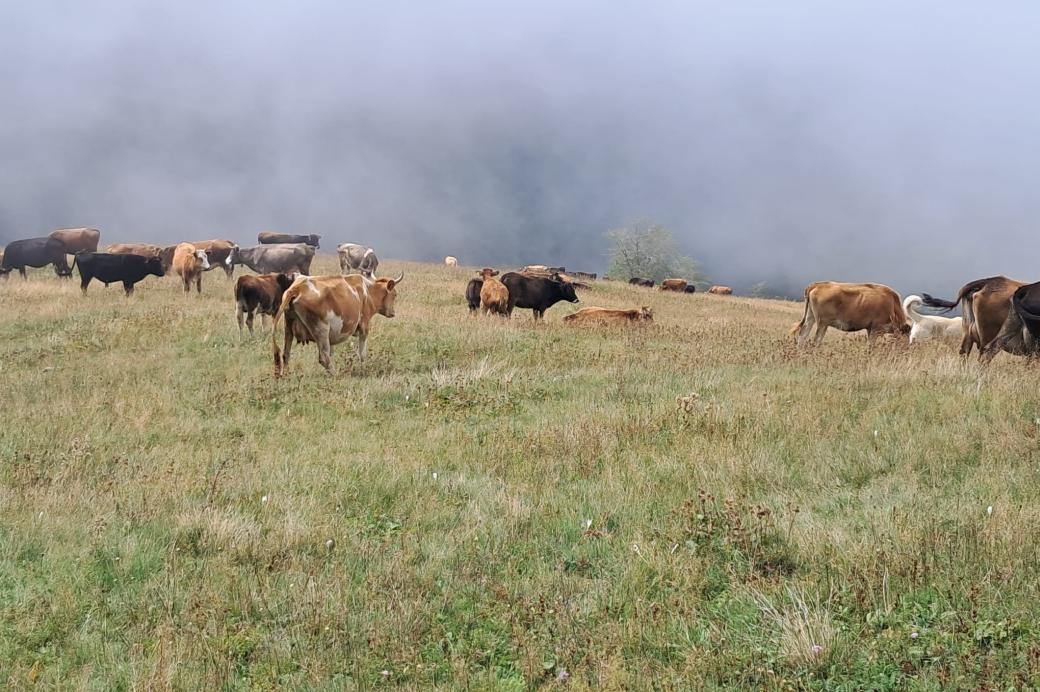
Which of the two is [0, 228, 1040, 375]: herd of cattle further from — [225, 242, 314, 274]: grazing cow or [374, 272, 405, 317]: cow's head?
[225, 242, 314, 274]: grazing cow

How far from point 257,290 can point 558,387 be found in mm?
9895

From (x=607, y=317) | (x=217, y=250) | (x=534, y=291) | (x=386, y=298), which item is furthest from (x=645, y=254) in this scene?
(x=386, y=298)

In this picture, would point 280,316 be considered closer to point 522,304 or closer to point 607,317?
point 607,317

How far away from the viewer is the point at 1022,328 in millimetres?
10445

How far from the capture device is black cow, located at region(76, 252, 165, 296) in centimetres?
2452

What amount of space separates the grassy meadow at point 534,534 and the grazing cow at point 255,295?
678 centimetres

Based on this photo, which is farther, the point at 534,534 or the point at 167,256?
the point at 167,256

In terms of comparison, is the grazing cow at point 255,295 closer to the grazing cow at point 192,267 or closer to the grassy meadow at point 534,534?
the grassy meadow at point 534,534

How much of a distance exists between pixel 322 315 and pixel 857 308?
1166 cm

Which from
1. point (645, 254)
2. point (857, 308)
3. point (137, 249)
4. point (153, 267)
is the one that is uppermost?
point (645, 254)

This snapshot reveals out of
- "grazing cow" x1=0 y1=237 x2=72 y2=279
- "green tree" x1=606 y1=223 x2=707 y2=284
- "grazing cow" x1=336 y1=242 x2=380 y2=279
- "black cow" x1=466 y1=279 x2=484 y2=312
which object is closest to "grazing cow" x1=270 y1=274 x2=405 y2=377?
"black cow" x1=466 y1=279 x2=484 y2=312

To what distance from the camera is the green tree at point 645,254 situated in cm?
7319

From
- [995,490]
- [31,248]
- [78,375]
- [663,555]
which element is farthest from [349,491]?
[31,248]

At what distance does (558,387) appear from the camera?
10.2 meters
